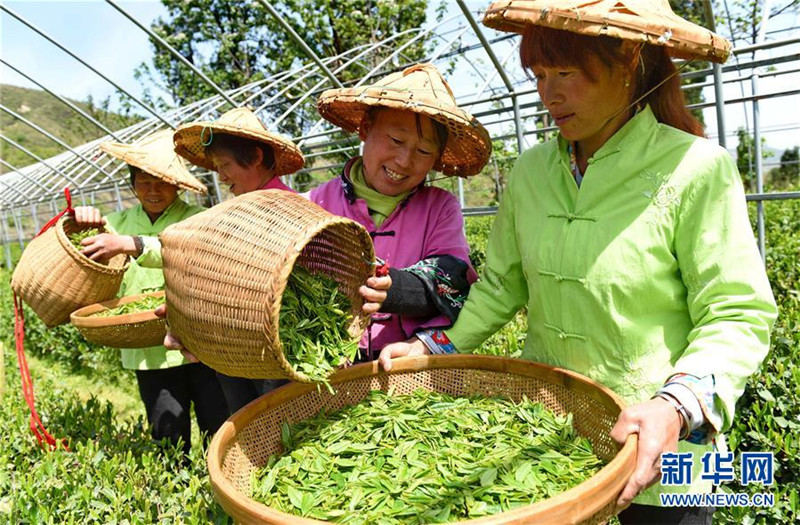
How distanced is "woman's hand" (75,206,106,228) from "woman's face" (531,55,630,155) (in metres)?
2.44

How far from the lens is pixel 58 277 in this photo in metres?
2.80

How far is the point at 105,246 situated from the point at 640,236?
98.3 inches

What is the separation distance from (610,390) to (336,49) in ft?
48.2

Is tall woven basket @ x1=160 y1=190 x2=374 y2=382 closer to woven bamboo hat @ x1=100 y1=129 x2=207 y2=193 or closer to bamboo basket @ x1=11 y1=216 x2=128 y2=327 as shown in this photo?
bamboo basket @ x1=11 y1=216 x2=128 y2=327

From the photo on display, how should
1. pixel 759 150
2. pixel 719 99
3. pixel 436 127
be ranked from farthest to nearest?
pixel 759 150
pixel 719 99
pixel 436 127

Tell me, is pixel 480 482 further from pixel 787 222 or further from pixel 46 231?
pixel 787 222

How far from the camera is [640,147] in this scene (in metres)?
1.43

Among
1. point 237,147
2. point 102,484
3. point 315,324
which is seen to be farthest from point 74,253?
point 315,324

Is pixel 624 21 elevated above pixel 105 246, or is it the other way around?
pixel 624 21

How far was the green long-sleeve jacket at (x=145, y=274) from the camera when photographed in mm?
3273

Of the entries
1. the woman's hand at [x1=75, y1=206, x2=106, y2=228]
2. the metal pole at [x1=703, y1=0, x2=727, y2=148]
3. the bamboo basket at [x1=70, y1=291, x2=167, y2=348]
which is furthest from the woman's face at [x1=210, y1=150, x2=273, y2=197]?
the metal pole at [x1=703, y1=0, x2=727, y2=148]

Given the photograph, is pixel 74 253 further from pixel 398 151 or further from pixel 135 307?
pixel 398 151

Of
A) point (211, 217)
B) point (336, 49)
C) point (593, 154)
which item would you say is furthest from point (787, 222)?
point (336, 49)

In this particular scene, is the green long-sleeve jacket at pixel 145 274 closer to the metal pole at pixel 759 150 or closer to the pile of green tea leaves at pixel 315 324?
the pile of green tea leaves at pixel 315 324
